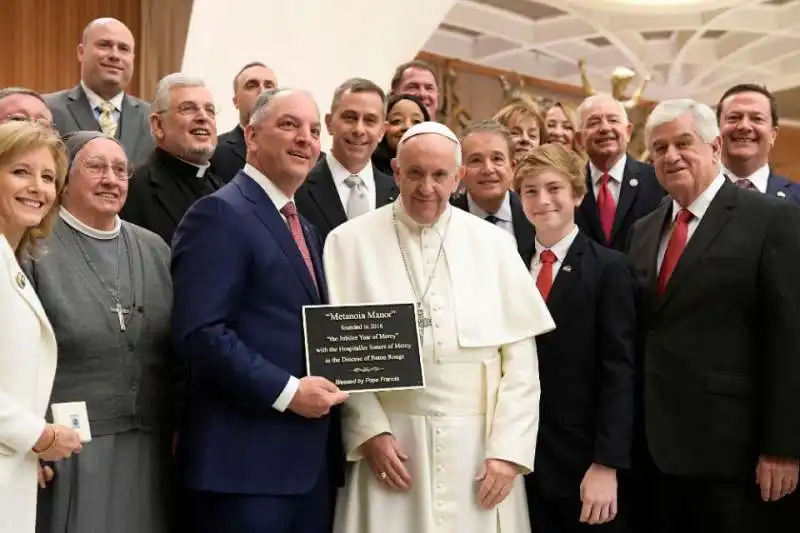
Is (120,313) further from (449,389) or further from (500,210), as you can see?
(500,210)

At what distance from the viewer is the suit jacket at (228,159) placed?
416cm

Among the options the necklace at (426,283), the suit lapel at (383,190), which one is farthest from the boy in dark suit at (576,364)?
the suit lapel at (383,190)

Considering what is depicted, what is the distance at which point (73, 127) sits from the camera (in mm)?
4492

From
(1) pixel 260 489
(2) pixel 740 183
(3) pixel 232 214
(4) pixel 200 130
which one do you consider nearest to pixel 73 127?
(4) pixel 200 130

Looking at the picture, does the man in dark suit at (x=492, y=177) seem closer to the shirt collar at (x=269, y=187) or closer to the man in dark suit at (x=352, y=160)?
the man in dark suit at (x=352, y=160)

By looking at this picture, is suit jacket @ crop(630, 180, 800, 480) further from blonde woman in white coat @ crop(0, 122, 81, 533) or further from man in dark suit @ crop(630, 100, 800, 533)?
blonde woman in white coat @ crop(0, 122, 81, 533)

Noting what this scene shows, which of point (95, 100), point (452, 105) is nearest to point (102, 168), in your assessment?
point (95, 100)

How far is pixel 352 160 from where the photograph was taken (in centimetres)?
383

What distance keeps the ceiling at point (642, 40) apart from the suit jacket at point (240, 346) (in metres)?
10.7

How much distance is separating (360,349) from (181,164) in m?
1.46

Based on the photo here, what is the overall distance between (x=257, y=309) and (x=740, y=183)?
240 cm

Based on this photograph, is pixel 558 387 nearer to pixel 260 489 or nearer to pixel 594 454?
pixel 594 454

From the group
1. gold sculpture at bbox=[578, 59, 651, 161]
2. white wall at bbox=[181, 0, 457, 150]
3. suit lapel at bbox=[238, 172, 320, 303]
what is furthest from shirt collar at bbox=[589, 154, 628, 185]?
gold sculpture at bbox=[578, 59, 651, 161]

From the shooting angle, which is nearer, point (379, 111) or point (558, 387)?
point (558, 387)
